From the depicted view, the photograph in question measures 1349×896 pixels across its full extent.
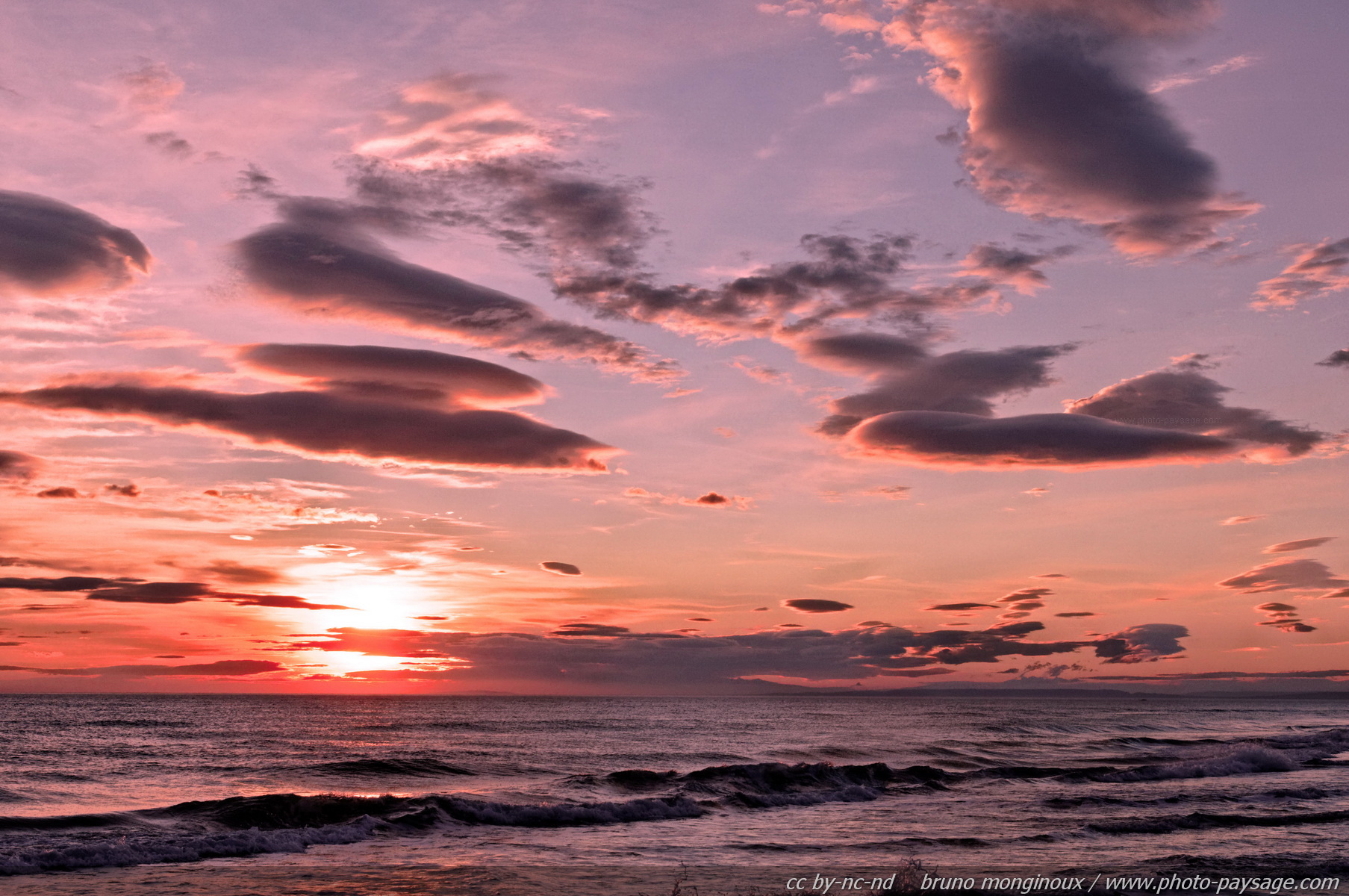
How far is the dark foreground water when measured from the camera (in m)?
24.4

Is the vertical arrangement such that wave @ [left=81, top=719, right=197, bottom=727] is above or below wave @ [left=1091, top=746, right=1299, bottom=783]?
below

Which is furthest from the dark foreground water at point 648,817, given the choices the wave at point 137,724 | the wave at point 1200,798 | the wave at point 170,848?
the wave at point 137,724

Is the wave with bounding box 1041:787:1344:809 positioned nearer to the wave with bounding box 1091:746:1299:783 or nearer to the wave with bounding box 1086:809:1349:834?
the wave with bounding box 1086:809:1349:834

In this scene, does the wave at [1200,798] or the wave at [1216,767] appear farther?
the wave at [1216,767]

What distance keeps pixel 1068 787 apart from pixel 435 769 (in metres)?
36.9

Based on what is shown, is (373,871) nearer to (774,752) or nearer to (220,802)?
(220,802)

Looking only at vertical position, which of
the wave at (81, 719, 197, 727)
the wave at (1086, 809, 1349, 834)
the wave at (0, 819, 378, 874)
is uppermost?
the wave at (0, 819, 378, 874)

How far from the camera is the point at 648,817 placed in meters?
37.3

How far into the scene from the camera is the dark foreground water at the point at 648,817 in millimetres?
24422

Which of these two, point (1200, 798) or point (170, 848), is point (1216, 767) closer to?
point (1200, 798)

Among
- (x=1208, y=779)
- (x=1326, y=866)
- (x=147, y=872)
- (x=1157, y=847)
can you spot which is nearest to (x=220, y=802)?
(x=147, y=872)

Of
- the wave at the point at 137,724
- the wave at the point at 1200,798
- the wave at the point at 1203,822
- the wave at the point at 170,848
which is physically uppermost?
the wave at the point at 170,848

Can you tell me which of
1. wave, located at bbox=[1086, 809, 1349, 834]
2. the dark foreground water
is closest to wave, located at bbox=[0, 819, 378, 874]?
the dark foreground water

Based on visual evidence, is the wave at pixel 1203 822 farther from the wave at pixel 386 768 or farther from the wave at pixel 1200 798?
the wave at pixel 386 768
